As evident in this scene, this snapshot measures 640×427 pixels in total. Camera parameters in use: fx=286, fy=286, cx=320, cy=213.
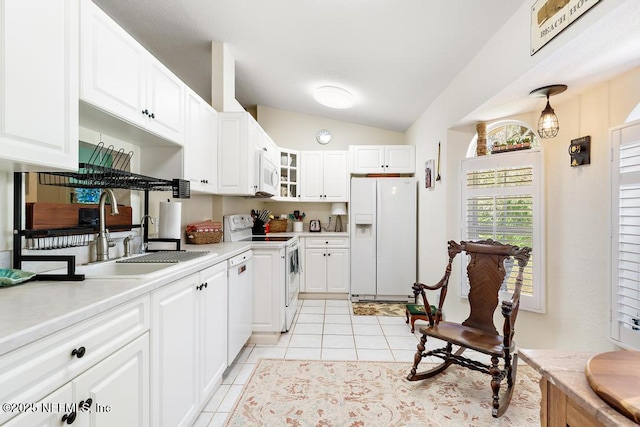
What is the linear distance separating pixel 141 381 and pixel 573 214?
2999 mm

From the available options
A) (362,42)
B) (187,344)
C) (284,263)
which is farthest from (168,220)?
(362,42)

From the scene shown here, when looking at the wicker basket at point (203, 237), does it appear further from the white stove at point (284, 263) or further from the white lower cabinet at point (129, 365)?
the white lower cabinet at point (129, 365)

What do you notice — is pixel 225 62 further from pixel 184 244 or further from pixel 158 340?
pixel 158 340

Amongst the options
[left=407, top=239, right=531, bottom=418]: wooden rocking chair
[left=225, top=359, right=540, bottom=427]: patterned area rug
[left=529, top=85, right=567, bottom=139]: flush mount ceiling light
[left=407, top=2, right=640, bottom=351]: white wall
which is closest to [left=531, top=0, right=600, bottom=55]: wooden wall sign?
[left=407, top=2, right=640, bottom=351]: white wall

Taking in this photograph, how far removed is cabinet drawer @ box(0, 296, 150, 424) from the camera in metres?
0.67

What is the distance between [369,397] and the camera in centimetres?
197

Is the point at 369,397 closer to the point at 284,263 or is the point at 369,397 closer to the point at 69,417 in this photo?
the point at 284,263

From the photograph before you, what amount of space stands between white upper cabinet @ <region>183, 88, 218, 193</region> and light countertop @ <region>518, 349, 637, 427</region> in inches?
90.1

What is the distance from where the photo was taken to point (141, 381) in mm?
1166

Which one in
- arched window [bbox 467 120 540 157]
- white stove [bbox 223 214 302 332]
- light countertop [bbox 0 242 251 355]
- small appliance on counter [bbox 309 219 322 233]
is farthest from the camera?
small appliance on counter [bbox 309 219 322 233]

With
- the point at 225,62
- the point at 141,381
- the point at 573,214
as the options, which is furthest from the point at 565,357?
the point at 225,62

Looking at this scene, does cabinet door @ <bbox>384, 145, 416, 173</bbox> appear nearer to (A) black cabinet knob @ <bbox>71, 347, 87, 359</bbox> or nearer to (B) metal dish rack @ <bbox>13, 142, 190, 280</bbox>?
(B) metal dish rack @ <bbox>13, 142, 190, 280</bbox>

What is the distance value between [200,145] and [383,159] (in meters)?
2.74

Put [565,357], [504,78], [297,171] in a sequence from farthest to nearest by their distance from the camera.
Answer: [297,171]
[504,78]
[565,357]
